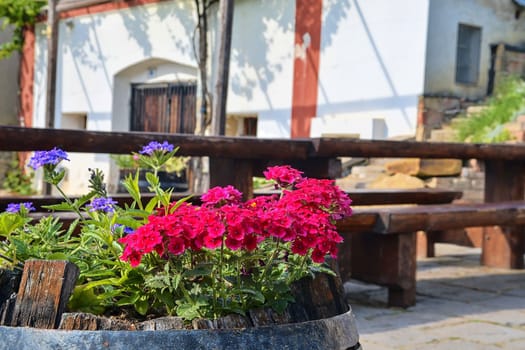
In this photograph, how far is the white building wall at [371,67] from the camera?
10219mm

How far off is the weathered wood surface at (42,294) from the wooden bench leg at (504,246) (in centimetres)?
486

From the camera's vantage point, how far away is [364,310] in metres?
4.36

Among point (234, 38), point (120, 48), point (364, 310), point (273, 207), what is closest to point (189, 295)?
point (273, 207)

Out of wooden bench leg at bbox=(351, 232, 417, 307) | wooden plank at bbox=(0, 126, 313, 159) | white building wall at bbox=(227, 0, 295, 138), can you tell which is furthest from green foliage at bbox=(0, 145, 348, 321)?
white building wall at bbox=(227, 0, 295, 138)

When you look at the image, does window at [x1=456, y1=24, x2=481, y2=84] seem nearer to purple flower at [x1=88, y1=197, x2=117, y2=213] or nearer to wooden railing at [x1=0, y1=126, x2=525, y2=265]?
wooden railing at [x1=0, y1=126, x2=525, y2=265]

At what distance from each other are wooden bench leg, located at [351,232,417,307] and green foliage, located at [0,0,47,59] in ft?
41.3

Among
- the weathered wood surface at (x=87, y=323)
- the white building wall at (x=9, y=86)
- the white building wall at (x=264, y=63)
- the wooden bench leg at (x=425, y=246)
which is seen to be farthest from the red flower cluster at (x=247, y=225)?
the white building wall at (x=9, y=86)

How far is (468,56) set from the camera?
10906 millimetres

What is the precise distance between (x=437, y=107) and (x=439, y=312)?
6.29 metres

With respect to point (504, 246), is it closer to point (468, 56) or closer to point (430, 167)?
point (430, 167)

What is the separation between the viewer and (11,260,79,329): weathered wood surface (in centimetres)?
152

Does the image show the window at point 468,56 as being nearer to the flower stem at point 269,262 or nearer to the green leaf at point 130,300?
the flower stem at point 269,262

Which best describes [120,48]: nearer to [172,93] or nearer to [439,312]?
[172,93]

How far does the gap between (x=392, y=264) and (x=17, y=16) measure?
13431 mm
